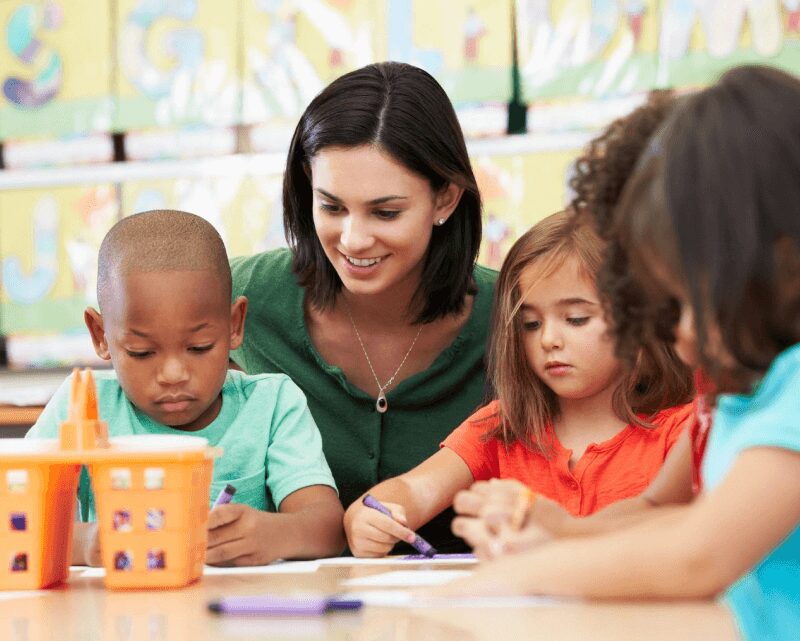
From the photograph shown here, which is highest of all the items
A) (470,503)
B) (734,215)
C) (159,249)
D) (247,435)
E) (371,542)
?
(734,215)

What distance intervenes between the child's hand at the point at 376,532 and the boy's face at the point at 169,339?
10.2 inches

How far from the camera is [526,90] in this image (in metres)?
2.92

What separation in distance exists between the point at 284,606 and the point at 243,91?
2.41 meters

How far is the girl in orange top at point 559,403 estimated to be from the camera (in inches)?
62.6

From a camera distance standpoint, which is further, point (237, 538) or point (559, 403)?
point (559, 403)

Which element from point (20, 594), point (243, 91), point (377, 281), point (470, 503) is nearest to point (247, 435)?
point (377, 281)

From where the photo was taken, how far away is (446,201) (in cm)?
187

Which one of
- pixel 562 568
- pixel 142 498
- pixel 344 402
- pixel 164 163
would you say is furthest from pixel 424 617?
pixel 164 163

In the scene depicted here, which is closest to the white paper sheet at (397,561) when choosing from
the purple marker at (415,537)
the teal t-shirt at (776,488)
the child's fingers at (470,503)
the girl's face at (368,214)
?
the purple marker at (415,537)

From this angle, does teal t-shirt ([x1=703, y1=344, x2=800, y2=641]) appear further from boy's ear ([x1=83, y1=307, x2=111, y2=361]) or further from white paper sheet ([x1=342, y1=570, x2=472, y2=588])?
boy's ear ([x1=83, y1=307, x2=111, y2=361])

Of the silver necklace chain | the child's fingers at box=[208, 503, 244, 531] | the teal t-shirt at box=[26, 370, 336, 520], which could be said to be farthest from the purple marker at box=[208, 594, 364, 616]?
the silver necklace chain

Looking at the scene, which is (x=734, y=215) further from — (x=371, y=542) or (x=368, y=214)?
(x=368, y=214)

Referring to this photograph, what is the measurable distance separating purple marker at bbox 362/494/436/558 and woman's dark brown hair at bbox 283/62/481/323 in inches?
21.2

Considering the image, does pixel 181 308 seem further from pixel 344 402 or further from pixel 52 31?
pixel 52 31
